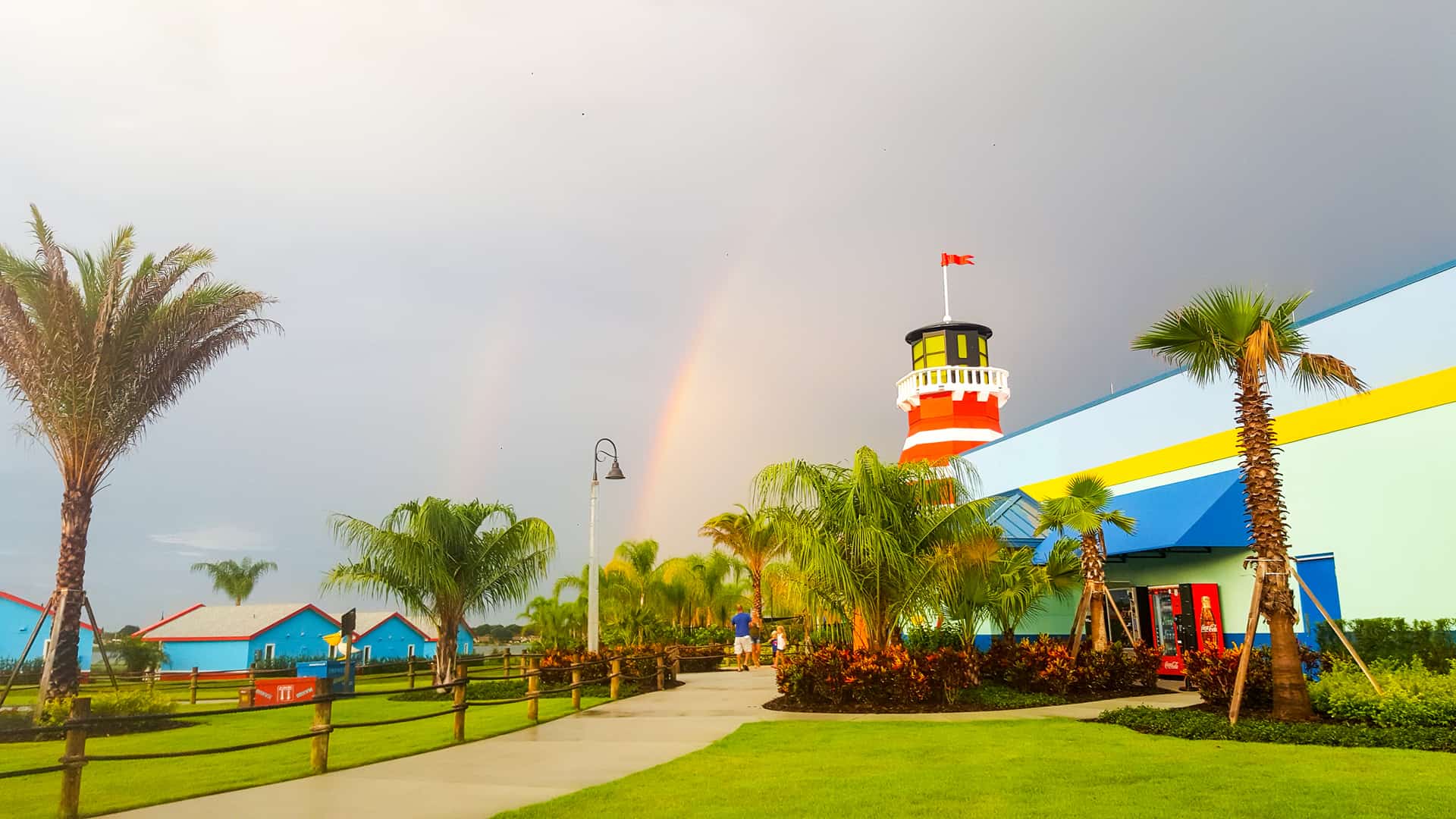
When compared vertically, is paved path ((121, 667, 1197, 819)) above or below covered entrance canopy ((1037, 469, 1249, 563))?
below

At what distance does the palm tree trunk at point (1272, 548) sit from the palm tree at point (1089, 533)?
12.8 ft

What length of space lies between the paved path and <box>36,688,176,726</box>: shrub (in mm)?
7247

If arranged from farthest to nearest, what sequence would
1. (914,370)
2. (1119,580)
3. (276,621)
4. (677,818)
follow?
(276,621) → (914,370) → (1119,580) → (677,818)

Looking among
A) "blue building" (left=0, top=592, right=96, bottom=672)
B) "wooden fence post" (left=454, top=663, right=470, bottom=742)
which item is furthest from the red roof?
"wooden fence post" (left=454, top=663, right=470, bottom=742)

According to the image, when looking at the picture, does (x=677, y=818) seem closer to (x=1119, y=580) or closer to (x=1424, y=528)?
(x=1424, y=528)

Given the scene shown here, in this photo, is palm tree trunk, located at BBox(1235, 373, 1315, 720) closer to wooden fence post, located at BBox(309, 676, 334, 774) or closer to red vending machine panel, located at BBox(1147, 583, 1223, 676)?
red vending machine panel, located at BBox(1147, 583, 1223, 676)

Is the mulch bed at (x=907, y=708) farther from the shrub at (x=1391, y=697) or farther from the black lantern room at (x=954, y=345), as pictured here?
the black lantern room at (x=954, y=345)

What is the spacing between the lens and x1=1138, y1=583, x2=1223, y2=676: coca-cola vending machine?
53.7ft

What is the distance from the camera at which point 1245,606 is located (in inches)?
621

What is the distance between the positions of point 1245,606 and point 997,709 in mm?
6151

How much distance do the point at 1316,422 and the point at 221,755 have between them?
1744cm

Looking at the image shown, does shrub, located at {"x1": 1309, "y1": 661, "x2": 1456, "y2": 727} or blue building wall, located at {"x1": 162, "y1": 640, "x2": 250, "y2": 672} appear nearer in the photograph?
shrub, located at {"x1": 1309, "y1": 661, "x2": 1456, "y2": 727}

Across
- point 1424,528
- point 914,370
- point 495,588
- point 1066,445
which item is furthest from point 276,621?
point 1424,528

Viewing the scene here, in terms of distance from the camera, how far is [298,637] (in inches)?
1501
